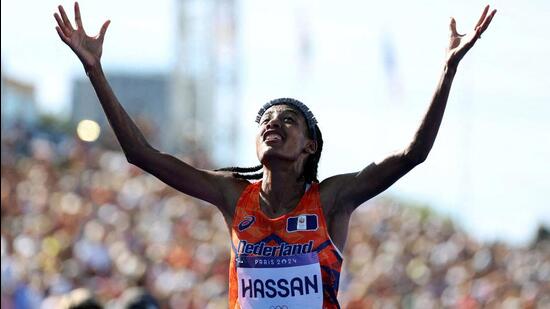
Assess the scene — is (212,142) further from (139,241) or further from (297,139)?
(297,139)

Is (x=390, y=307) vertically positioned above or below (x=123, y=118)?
below

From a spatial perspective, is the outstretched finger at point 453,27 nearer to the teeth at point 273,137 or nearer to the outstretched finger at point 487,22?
the outstretched finger at point 487,22

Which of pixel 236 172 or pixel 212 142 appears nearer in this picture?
pixel 236 172

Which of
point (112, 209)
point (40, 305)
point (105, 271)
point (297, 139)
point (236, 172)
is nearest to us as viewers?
point (297, 139)

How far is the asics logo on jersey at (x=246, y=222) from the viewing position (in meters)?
5.99

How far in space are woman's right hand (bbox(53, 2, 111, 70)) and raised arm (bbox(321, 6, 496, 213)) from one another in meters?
1.18

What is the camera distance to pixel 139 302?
30.2 feet

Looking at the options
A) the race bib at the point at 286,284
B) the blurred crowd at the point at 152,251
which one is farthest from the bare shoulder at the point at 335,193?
the blurred crowd at the point at 152,251

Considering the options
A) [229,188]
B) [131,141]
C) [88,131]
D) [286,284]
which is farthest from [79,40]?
[88,131]

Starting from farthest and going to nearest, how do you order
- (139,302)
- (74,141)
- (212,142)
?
(212,142)
(74,141)
(139,302)

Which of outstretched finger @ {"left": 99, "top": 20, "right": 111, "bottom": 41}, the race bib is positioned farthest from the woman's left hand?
outstretched finger @ {"left": 99, "top": 20, "right": 111, "bottom": 41}

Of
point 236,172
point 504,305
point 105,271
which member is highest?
point 236,172

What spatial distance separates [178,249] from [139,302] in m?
8.20

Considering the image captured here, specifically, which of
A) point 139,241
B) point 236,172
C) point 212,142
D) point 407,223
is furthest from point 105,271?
point 212,142
